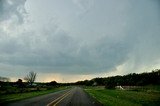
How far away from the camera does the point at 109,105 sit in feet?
101

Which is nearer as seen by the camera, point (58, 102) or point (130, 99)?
point (58, 102)

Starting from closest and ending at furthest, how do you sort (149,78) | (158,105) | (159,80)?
(158,105) < (159,80) < (149,78)

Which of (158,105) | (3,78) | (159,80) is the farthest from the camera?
(3,78)

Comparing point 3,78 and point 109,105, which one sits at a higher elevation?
point 3,78

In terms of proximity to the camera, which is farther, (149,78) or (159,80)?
(149,78)

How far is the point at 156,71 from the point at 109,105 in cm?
10705

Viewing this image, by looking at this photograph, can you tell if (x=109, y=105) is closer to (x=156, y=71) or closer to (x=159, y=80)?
(x=159, y=80)

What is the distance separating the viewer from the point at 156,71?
13350 centimetres

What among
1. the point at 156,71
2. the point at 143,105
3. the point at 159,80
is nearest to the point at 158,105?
the point at 143,105

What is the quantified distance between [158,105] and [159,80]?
91.3m

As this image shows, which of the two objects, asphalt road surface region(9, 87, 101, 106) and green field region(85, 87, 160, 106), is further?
green field region(85, 87, 160, 106)

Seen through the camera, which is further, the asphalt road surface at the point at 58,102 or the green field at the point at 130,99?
the green field at the point at 130,99

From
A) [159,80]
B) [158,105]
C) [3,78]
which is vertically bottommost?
[158,105]

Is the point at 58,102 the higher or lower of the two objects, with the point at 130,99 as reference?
lower
